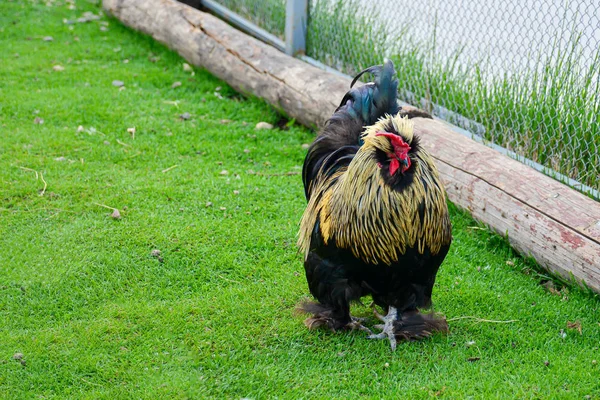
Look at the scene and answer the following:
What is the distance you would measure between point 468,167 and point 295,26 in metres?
3.10

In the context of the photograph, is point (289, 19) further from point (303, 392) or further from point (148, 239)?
point (303, 392)

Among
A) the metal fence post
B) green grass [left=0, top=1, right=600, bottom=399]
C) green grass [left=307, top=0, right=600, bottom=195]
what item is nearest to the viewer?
green grass [left=0, top=1, right=600, bottom=399]

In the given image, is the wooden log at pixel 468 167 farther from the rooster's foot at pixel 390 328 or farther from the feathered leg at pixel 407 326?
the rooster's foot at pixel 390 328

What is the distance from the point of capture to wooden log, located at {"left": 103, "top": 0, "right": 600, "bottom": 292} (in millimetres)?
4277

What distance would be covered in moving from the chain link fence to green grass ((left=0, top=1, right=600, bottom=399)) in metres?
0.83

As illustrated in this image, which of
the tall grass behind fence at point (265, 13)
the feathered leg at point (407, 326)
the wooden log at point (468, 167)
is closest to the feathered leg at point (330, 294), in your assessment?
the feathered leg at point (407, 326)

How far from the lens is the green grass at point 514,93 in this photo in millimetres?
4797

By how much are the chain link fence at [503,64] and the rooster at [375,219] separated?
67.3 inches

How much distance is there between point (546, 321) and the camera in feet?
13.5

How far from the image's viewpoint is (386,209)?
342cm

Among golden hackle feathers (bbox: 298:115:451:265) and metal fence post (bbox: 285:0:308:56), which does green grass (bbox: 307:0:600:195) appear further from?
golden hackle feathers (bbox: 298:115:451:265)

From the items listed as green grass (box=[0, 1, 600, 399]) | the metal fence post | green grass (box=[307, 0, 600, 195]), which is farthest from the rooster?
the metal fence post

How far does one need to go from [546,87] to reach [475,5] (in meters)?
1.04

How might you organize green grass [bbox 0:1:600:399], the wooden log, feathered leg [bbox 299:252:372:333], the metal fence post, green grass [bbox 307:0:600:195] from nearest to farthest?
green grass [bbox 0:1:600:399] → feathered leg [bbox 299:252:372:333] → the wooden log → green grass [bbox 307:0:600:195] → the metal fence post
